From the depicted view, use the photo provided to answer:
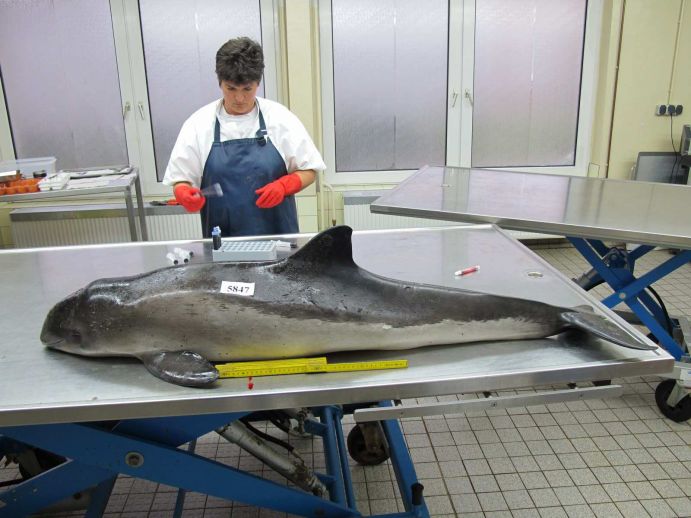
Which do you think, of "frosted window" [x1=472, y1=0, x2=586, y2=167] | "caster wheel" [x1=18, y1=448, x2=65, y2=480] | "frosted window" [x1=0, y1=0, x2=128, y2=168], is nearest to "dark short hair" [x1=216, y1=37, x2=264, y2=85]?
"caster wheel" [x1=18, y1=448, x2=65, y2=480]

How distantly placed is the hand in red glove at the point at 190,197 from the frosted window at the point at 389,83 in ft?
8.04

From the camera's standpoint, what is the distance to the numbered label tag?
1.38 metres

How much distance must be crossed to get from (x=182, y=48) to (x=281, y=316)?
3.65 m

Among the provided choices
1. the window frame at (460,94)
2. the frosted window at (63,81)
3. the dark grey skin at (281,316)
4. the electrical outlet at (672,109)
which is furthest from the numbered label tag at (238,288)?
the electrical outlet at (672,109)

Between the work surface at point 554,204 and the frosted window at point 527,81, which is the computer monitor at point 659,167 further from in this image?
the work surface at point 554,204

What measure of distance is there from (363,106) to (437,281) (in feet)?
10.4

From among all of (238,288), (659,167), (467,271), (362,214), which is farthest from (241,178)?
(659,167)

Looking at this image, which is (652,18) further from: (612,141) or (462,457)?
(462,457)

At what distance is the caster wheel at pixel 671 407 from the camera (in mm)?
2570

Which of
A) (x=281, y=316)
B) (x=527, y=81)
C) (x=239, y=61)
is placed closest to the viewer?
(x=281, y=316)

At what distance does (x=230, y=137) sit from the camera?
2.56m

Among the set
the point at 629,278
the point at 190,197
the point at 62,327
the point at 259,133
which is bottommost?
the point at 629,278

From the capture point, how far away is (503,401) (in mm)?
1398

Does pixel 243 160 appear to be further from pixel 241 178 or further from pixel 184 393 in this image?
pixel 184 393
